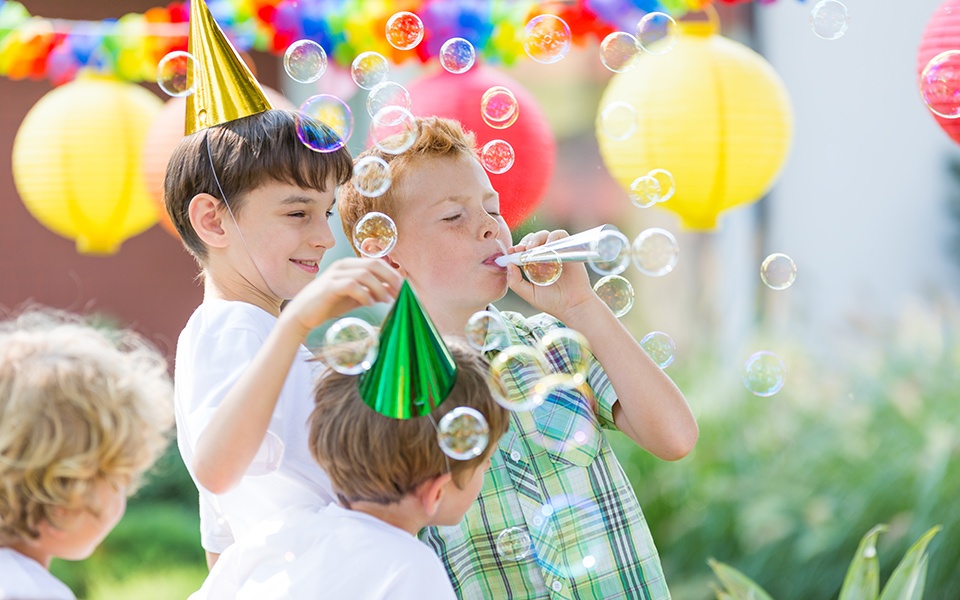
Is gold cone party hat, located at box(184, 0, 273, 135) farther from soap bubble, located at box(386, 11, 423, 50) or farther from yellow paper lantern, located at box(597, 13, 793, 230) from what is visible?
yellow paper lantern, located at box(597, 13, 793, 230)

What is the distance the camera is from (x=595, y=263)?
5.25 feet

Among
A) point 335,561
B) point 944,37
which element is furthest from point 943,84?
point 335,561

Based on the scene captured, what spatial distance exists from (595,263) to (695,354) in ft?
10.4

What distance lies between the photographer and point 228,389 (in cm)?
A: 134

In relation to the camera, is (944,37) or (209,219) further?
(944,37)

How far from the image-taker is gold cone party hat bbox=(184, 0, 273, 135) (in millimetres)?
1553

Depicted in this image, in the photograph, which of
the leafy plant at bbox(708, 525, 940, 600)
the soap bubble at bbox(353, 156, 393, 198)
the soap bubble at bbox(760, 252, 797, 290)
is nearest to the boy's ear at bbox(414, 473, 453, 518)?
the soap bubble at bbox(353, 156, 393, 198)

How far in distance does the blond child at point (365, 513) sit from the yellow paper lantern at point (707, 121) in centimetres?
153

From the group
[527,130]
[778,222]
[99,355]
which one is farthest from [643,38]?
[778,222]

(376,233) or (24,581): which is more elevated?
(376,233)

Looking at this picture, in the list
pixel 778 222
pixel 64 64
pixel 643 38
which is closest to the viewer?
pixel 643 38

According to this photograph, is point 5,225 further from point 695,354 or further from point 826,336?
point 826,336

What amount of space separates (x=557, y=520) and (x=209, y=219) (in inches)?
24.0

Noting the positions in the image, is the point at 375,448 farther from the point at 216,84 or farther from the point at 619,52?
the point at 619,52
